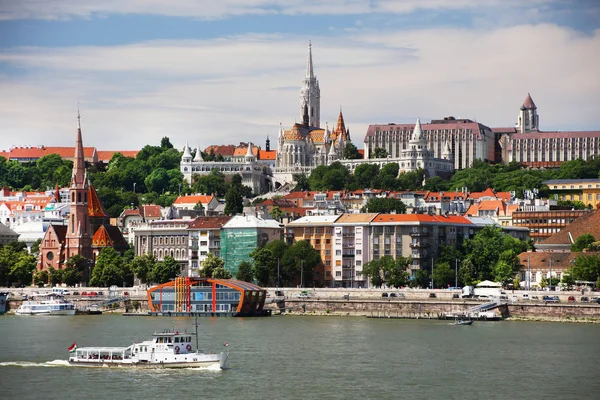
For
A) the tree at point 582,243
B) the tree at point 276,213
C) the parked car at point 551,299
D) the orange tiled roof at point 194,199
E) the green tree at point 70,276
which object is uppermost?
the orange tiled roof at point 194,199

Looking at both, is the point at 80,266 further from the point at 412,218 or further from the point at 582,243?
the point at 582,243

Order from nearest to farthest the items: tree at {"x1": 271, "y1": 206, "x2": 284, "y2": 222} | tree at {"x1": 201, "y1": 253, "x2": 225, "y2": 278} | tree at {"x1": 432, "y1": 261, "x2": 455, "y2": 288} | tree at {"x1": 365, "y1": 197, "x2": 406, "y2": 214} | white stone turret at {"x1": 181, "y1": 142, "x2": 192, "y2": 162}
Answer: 1. tree at {"x1": 432, "y1": 261, "x2": 455, "y2": 288}
2. tree at {"x1": 201, "y1": 253, "x2": 225, "y2": 278}
3. tree at {"x1": 271, "y1": 206, "x2": 284, "y2": 222}
4. tree at {"x1": 365, "y1": 197, "x2": 406, "y2": 214}
5. white stone turret at {"x1": 181, "y1": 142, "x2": 192, "y2": 162}

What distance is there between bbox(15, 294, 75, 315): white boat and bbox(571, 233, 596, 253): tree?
33.0 m

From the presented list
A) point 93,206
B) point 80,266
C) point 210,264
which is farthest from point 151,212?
point 210,264

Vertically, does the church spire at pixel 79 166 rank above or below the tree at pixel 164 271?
above

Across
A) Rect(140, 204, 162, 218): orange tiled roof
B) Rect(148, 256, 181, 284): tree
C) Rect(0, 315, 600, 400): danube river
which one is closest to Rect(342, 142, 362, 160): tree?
Rect(140, 204, 162, 218): orange tiled roof

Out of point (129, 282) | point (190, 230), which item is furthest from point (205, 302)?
point (190, 230)

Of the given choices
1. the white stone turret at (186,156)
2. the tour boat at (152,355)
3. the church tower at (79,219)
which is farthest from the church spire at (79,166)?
the white stone turret at (186,156)

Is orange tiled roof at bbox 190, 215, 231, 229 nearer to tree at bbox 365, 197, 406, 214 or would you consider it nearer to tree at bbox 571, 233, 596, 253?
tree at bbox 365, 197, 406, 214

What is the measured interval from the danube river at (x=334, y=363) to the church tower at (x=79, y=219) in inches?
1275

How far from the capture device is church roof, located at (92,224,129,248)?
350 feet

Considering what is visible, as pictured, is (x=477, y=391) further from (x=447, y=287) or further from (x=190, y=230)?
(x=190, y=230)

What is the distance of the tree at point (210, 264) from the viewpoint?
314 feet

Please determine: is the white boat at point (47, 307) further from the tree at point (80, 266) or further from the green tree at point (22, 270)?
the green tree at point (22, 270)
